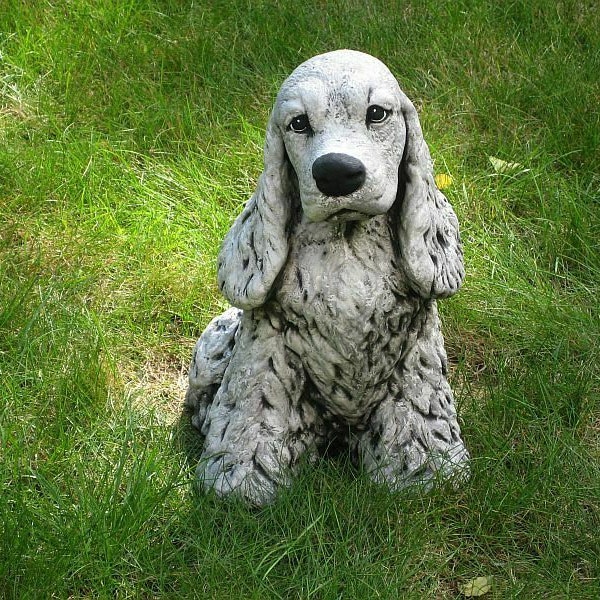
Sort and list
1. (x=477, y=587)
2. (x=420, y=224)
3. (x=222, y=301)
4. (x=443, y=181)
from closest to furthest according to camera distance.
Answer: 1. (x=420, y=224)
2. (x=477, y=587)
3. (x=222, y=301)
4. (x=443, y=181)

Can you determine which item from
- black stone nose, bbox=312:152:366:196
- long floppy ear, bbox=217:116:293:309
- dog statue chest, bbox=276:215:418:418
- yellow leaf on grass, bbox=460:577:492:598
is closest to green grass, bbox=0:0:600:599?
yellow leaf on grass, bbox=460:577:492:598

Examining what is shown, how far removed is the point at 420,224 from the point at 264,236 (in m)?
0.39

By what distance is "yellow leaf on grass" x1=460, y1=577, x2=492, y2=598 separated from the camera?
300cm

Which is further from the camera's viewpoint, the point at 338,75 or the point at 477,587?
the point at 477,587

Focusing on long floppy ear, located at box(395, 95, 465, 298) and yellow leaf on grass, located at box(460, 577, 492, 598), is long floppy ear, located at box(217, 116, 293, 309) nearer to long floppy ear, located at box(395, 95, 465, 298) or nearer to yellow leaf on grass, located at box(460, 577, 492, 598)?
long floppy ear, located at box(395, 95, 465, 298)

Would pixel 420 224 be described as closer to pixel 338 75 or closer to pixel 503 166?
pixel 338 75

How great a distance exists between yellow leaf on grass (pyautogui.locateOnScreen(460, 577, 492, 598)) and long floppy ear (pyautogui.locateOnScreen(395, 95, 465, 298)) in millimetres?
800

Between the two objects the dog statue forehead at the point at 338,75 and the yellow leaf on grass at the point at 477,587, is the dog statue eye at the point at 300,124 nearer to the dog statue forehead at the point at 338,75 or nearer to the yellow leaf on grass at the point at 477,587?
the dog statue forehead at the point at 338,75

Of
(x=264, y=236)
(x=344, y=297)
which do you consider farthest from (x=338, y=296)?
(x=264, y=236)

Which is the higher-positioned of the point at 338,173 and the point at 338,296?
the point at 338,173

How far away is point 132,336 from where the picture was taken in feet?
13.1

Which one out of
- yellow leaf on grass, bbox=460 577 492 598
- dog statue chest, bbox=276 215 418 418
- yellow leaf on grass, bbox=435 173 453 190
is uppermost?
dog statue chest, bbox=276 215 418 418

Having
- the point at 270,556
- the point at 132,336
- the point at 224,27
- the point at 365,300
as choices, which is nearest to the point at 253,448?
the point at 270,556

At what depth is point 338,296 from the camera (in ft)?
9.14
